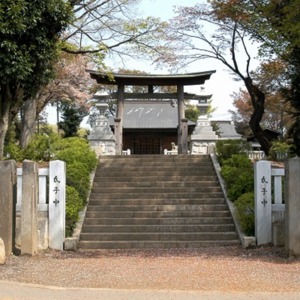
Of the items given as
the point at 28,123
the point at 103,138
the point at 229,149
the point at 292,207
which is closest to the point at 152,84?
the point at 103,138

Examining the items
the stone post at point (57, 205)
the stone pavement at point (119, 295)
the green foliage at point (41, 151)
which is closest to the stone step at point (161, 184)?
the green foliage at point (41, 151)

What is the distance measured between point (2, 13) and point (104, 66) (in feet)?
25.1

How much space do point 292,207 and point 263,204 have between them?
1.34m

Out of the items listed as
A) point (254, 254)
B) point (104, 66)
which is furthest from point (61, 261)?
point (104, 66)

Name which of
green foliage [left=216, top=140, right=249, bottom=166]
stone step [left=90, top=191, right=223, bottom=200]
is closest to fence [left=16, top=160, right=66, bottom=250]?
stone step [left=90, top=191, right=223, bottom=200]

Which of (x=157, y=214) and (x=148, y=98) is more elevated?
(x=148, y=98)

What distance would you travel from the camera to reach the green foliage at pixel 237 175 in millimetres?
12211

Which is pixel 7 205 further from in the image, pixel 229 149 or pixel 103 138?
pixel 103 138

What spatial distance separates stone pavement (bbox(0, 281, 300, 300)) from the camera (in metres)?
5.88

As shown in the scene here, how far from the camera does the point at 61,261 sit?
346 inches

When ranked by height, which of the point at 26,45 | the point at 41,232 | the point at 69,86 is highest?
the point at 69,86

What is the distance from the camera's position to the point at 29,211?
30.6 feet

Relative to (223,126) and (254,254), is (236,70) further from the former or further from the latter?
(223,126)

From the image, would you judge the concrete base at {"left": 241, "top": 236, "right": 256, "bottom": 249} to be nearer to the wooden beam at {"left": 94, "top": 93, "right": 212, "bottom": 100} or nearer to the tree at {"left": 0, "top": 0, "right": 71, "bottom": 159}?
the tree at {"left": 0, "top": 0, "right": 71, "bottom": 159}
